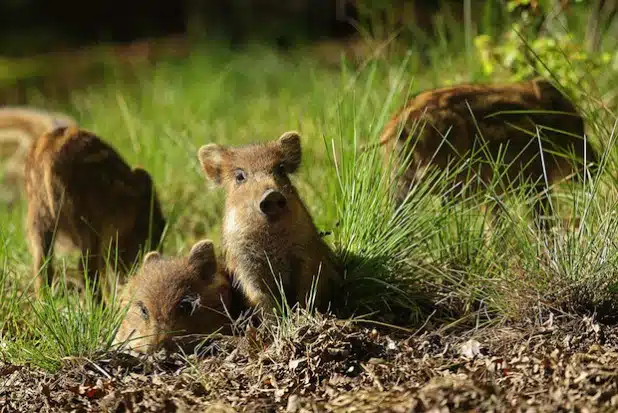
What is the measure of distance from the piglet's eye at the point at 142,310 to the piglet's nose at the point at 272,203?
3.06 ft

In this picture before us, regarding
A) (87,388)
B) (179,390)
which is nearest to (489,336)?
(179,390)

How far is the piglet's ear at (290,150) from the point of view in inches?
267

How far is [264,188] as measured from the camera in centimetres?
644

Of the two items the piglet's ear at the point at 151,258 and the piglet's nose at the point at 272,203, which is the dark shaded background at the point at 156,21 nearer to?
the piglet's ear at the point at 151,258

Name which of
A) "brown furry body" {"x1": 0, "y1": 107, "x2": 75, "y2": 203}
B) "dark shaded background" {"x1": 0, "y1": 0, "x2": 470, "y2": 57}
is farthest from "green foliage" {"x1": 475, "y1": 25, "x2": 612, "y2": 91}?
"dark shaded background" {"x1": 0, "y1": 0, "x2": 470, "y2": 57}

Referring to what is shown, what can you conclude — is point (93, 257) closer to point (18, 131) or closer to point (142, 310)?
point (142, 310)

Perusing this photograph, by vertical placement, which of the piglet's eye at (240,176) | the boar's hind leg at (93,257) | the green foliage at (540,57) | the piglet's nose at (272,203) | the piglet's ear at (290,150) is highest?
the green foliage at (540,57)

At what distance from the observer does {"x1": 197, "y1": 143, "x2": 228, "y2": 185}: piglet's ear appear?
691 centimetres

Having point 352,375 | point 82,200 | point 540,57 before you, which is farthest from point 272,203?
point 540,57

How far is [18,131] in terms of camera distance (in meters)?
10.6

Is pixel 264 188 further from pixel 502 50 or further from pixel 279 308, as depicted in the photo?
pixel 502 50

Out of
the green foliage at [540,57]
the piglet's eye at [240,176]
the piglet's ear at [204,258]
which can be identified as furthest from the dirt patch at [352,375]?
the green foliage at [540,57]

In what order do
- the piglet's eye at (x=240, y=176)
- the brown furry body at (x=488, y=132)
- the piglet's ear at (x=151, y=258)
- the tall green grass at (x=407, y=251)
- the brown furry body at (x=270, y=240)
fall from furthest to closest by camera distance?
1. the brown furry body at (x=488, y=132)
2. the piglet's ear at (x=151, y=258)
3. the piglet's eye at (x=240, y=176)
4. the brown furry body at (x=270, y=240)
5. the tall green grass at (x=407, y=251)

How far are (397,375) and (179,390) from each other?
1.08 meters
